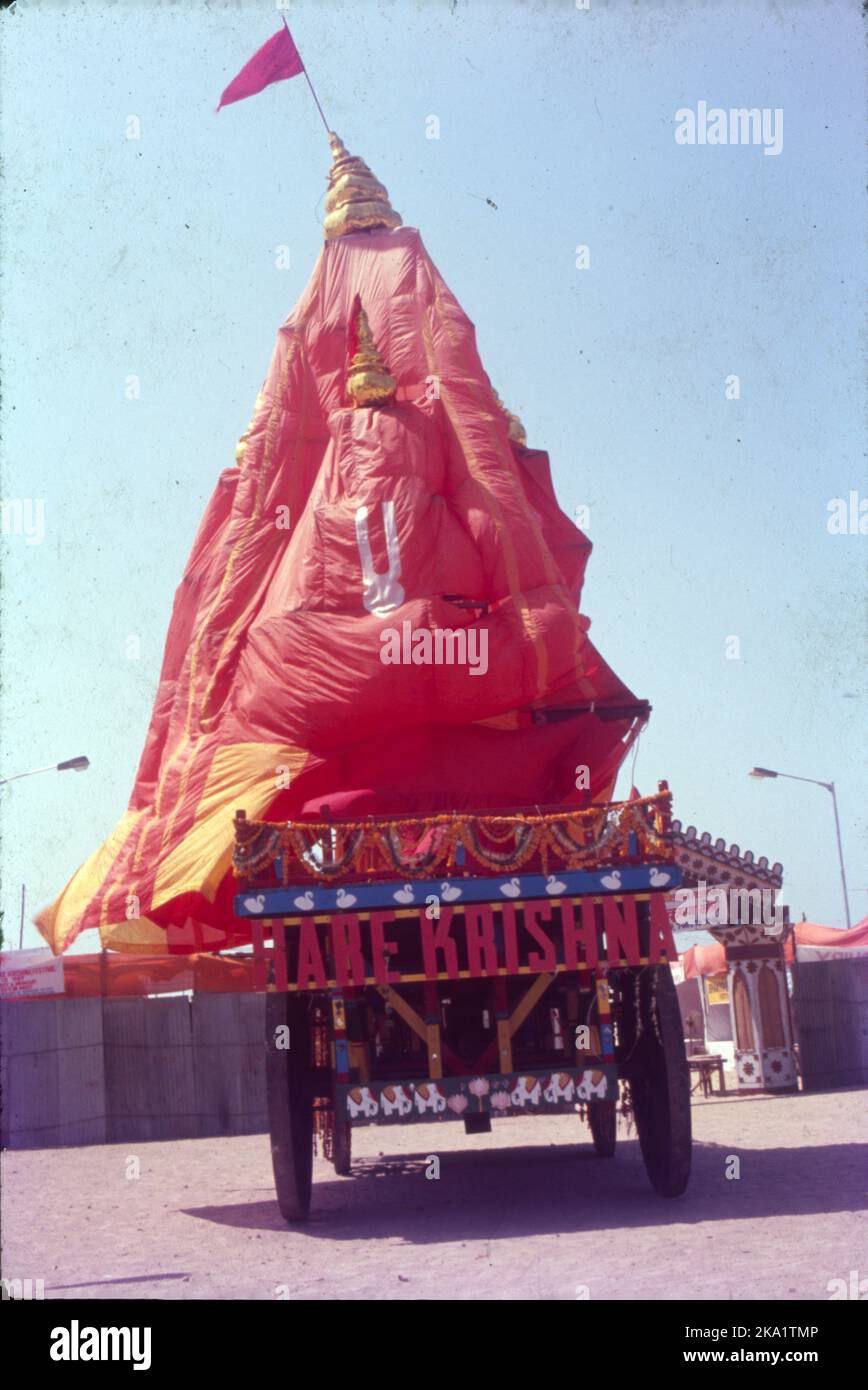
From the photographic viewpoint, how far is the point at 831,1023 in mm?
24172

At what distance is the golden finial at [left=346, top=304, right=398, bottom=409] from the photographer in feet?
49.2

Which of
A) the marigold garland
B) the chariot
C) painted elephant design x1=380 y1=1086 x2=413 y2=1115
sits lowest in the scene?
painted elephant design x1=380 y1=1086 x2=413 y2=1115

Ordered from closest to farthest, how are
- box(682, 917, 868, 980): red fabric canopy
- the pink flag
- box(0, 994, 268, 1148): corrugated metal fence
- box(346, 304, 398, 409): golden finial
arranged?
box(346, 304, 398, 409): golden finial, the pink flag, box(0, 994, 268, 1148): corrugated metal fence, box(682, 917, 868, 980): red fabric canopy

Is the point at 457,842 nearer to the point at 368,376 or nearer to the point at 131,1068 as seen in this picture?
the point at 368,376

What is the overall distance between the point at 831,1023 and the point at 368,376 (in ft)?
47.0

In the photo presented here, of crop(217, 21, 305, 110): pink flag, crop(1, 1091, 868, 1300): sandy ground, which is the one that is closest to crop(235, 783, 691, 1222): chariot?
crop(1, 1091, 868, 1300): sandy ground

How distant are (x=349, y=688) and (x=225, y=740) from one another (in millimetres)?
1670

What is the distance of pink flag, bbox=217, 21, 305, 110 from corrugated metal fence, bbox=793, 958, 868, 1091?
1522 centimetres

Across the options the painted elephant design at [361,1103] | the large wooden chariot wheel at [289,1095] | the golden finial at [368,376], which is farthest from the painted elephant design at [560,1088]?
the golden finial at [368,376]

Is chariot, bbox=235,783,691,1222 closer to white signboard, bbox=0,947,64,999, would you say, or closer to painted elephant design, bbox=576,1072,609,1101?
painted elephant design, bbox=576,1072,609,1101

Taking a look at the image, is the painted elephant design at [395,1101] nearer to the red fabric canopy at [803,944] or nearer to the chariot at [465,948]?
the chariot at [465,948]

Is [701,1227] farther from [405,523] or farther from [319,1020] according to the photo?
[405,523]
